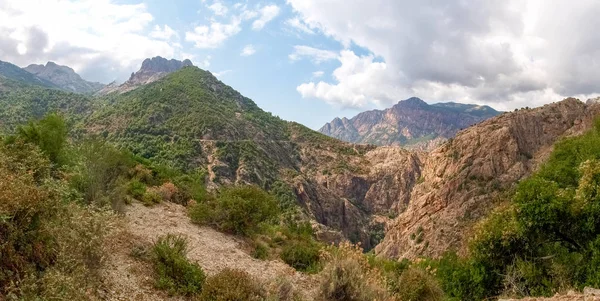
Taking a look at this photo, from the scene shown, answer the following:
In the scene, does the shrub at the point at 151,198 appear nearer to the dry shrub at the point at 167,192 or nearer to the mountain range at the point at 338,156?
the dry shrub at the point at 167,192

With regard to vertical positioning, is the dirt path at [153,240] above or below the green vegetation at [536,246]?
below

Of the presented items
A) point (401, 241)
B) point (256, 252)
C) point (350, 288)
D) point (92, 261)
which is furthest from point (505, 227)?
point (401, 241)

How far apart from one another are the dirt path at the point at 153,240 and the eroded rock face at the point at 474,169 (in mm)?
41855

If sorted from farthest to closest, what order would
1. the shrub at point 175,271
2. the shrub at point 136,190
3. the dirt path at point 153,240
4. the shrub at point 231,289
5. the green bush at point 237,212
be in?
the shrub at point 136,190
the green bush at point 237,212
the shrub at point 175,271
the dirt path at point 153,240
the shrub at point 231,289

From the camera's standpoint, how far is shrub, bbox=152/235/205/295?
8.67m

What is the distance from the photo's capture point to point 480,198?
55.3m

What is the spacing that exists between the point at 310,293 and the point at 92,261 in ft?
18.0

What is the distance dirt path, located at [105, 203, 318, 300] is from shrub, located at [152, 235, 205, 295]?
0.27 m

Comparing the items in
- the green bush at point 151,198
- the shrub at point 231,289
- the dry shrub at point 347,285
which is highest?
the green bush at point 151,198

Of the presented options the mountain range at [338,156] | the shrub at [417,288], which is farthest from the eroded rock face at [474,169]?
the shrub at [417,288]

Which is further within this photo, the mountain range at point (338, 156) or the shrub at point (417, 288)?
the mountain range at point (338, 156)

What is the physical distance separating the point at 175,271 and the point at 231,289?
1903 mm

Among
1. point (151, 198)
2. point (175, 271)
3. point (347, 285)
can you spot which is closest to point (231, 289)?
point (175, 271)

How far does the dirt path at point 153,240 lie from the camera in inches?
321
